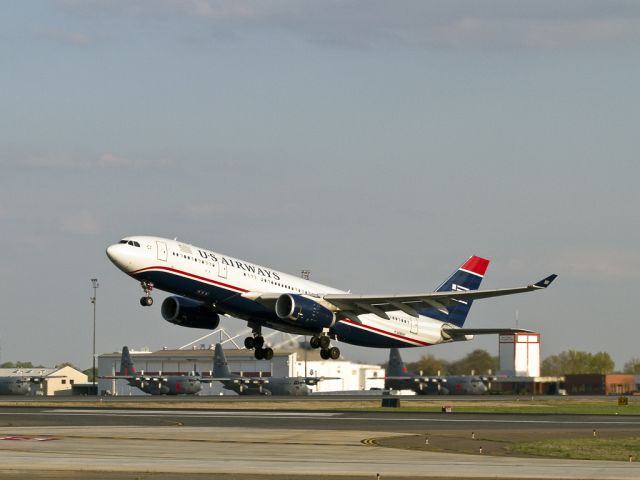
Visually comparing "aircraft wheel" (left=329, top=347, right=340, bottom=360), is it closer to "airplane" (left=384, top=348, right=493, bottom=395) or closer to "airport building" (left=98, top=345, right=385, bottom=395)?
"airplane" (left=384, top=348, right=493, bottom=395)

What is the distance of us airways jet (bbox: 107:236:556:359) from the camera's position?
2360 inches

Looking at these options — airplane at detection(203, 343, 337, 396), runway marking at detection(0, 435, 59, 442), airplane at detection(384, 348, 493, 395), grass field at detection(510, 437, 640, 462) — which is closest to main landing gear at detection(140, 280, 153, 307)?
runway marking at detection(0, 435, 59, 442)

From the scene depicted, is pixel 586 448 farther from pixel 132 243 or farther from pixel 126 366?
pixel 126 366

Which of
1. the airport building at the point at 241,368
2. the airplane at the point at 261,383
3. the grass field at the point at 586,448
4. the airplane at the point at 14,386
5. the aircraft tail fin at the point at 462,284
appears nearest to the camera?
the grass field at the point at 586,448

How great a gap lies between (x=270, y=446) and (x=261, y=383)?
9126 centimetres

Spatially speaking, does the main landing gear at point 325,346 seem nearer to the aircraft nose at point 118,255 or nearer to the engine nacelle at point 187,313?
the engine nacelle at point 187,313

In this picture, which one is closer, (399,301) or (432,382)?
(399,301)

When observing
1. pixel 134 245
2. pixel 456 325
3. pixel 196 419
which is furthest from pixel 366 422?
pixel 456 325

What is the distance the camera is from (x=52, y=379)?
167375 mm

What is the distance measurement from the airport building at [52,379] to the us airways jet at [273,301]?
290ft

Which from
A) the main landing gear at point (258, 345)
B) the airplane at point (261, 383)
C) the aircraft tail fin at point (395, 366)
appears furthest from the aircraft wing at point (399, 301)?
the aircraft tail fin at point (395, 366)

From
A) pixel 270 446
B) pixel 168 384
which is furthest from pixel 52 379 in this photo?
pixel 270 446

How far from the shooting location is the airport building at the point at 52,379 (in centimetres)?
15875

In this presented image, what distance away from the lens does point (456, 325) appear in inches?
3214
